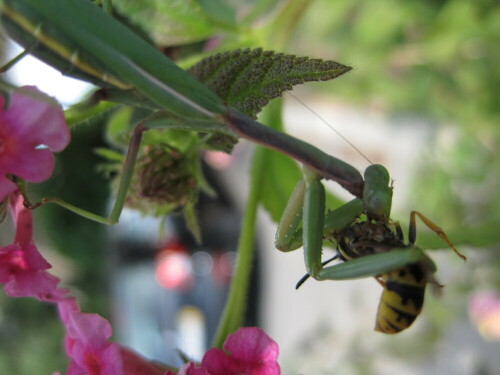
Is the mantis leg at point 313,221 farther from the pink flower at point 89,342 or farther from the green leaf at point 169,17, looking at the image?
the green leaf at point 169,17

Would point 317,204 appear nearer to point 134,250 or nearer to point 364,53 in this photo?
point 364,53

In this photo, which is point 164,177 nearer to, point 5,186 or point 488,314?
point 5,186

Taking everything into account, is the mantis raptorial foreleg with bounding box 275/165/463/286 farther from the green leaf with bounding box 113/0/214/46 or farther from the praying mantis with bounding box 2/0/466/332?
the green leaf with bounding box 113/0/214/46

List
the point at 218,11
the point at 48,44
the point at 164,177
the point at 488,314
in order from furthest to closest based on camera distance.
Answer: the point at 488,314
the point at 218,11
the point at 164,177
the point at 48,44

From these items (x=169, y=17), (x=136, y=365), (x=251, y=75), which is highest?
(x=169, y=17)

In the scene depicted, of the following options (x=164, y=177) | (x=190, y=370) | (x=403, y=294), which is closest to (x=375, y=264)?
(x=403, y=294)

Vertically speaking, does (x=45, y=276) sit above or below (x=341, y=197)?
below

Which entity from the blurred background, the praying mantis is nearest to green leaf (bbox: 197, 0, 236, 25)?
the blurred background

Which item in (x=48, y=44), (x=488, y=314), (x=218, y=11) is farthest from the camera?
(x=488, y=314)
